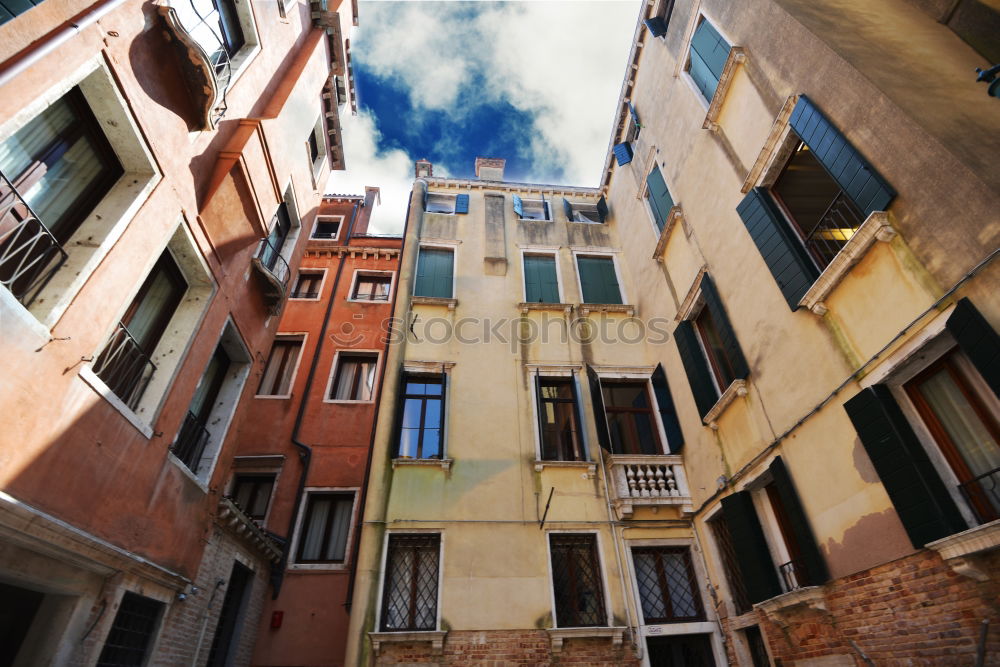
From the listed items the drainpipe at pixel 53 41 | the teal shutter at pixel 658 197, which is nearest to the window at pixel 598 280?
the teal shutter at pixel 658 197

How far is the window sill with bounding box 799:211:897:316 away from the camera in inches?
Answer: 208

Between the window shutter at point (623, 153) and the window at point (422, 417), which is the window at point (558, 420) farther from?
the window shutter at point (623, 153)

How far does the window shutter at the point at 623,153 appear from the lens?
533 inches

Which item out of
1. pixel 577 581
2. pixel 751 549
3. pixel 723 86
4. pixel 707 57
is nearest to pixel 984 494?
pixel 751 549

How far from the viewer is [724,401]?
8094mm

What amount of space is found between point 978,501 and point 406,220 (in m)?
12.6

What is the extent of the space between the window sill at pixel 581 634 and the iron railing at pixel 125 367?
7072 millimetres

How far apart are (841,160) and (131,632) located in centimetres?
1055

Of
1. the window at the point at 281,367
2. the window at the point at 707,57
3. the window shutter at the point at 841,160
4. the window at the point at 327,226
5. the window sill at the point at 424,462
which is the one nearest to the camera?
the window shutter at the point at 841,160

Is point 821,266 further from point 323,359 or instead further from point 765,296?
point 323,359

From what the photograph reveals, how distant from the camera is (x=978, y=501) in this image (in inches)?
173

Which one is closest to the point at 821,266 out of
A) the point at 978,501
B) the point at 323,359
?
the point at 978,501

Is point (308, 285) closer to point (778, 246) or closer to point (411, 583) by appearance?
point (411, 583)

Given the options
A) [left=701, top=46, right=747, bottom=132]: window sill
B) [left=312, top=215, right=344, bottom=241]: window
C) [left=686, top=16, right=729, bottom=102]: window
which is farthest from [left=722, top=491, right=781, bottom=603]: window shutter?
[left=312, top=215, right=344, bottom=241]: window
